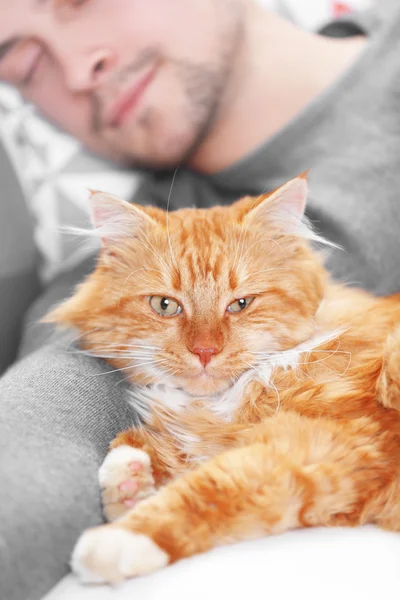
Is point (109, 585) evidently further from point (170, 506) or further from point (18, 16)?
point (18, 16)

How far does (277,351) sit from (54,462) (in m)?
0.50

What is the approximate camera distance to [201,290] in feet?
3.84

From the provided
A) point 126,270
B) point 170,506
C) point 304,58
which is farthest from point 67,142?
point 170,506

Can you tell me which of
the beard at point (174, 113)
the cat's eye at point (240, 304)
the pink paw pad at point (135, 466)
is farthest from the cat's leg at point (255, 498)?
the beard at point (174, 113)

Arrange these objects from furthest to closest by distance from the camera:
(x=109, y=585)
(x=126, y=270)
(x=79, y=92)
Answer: (x=79, y=92)
(x=126, y=270)
(x=109, y=585)

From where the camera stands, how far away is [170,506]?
0.92m

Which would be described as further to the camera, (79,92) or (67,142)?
(67,142)

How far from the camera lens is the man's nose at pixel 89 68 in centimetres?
173

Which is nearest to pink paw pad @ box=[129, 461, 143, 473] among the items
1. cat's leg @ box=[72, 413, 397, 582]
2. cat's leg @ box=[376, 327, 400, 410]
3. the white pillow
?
cat's leg @ box=[72, 413, 397, 582]

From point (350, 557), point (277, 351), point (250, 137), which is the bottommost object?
point (350, 557)

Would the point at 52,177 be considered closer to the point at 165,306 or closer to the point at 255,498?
the point at 165,306

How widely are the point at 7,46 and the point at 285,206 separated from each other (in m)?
1.18

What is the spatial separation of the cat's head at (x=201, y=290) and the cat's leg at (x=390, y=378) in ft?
0.57

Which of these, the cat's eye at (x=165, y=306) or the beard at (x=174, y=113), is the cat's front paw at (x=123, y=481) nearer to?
the cat's eye at (x=165, y=306)
